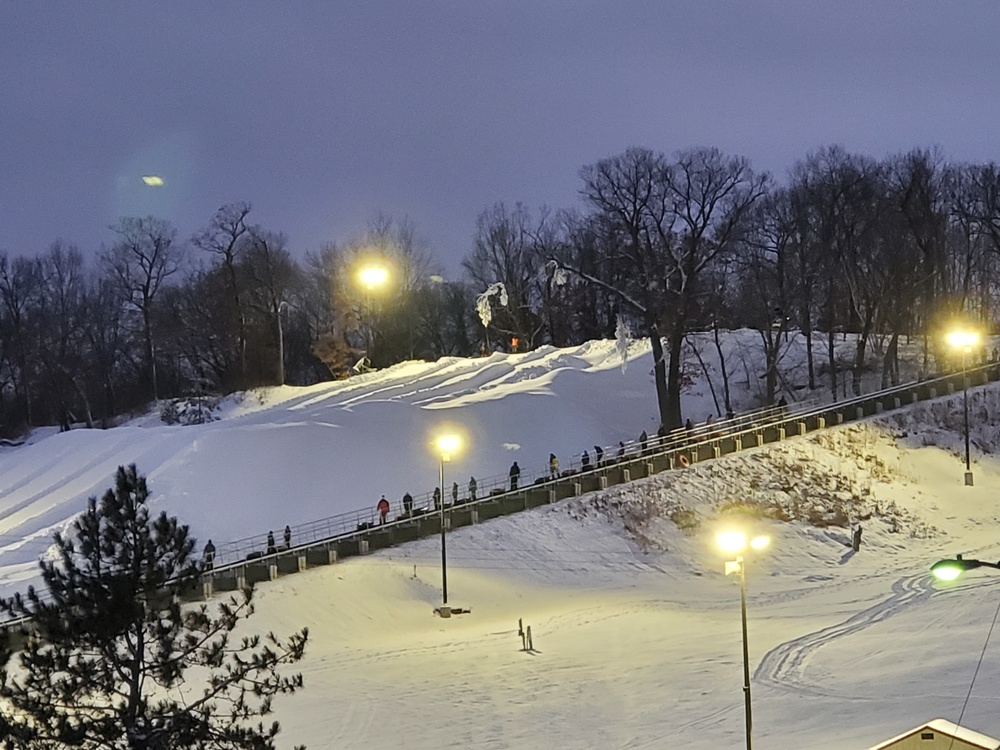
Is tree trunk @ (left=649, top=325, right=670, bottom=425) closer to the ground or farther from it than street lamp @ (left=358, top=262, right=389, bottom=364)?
closer to the ground

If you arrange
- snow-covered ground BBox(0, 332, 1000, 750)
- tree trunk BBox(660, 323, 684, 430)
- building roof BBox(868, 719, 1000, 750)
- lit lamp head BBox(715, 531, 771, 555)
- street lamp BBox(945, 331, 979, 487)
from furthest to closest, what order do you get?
tree trunk BBox(660, 323, 684, 430), street lamp BBox(945, 331, 979, 487), snow-covered ground BBox(0, 332, 1000, 750), lit lamp head BBox(715, 531, 771, 555), building roof BBox(868, 719, 1000, 750)

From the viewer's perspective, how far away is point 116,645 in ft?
43.4

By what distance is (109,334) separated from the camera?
70.8m

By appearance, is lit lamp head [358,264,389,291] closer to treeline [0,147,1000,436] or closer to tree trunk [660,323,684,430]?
treeline [0,147,1000,436]

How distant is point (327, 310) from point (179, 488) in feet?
127

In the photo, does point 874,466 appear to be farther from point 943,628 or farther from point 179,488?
point 179,488

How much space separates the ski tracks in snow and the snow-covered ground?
0.07m

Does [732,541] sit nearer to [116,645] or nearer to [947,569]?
[947,569]

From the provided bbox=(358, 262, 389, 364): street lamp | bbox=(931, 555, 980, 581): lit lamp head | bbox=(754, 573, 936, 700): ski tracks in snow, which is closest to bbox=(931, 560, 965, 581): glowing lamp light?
bbox=(931, 555, 980, 581): lit lamp head

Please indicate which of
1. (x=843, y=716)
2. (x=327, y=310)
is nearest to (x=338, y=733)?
(x=843, y=716)

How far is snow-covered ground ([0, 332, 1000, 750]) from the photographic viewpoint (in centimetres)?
1911

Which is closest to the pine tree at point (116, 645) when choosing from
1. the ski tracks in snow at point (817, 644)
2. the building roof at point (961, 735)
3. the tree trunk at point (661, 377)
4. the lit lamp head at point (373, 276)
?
the building roof at point (961, 735)

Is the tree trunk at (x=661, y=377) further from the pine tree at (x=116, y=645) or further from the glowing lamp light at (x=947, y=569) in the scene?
the glowing lamp light at (x=947, y=569)

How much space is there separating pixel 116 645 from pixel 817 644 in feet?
49.5
